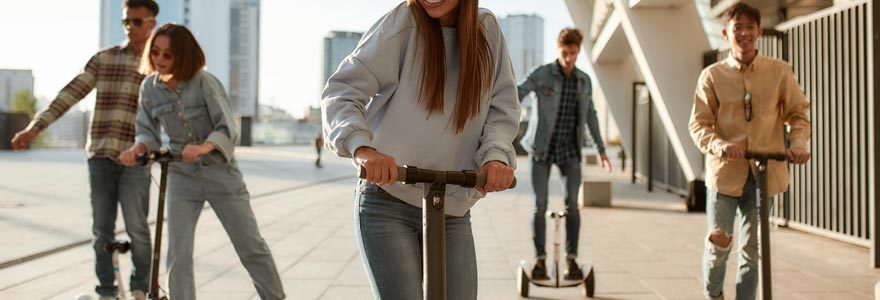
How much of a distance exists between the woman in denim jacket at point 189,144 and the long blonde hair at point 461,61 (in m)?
1.86

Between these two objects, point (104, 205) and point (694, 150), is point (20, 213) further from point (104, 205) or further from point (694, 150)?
point (694, 150)

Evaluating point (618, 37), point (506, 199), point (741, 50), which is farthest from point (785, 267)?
point (618, 37)

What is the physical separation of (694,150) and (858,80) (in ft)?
13.4

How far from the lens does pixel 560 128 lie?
5.32 m

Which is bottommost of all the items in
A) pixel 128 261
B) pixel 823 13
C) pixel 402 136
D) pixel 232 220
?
pixel 128 261

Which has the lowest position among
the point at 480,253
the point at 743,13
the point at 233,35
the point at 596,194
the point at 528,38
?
the point at 480,253

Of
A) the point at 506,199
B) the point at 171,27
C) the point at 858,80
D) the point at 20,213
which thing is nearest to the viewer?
the point at 171,27

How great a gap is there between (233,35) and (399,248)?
13010cm

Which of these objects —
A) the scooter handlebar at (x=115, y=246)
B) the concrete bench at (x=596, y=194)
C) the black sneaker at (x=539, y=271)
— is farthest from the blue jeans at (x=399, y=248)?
the concrete bench at (x=596, y=194)

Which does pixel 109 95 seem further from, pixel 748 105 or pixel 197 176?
pixel 748 105

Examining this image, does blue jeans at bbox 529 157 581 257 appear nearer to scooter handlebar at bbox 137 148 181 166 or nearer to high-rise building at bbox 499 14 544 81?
scooter handlebar at bbox 137 148 181 166

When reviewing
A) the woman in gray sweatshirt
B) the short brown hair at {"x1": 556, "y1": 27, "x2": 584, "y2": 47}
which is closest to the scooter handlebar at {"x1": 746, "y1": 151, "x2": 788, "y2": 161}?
the woman in gray sweatshirt

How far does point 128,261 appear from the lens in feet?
21.0

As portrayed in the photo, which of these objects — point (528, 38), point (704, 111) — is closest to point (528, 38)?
point (528, 38)
